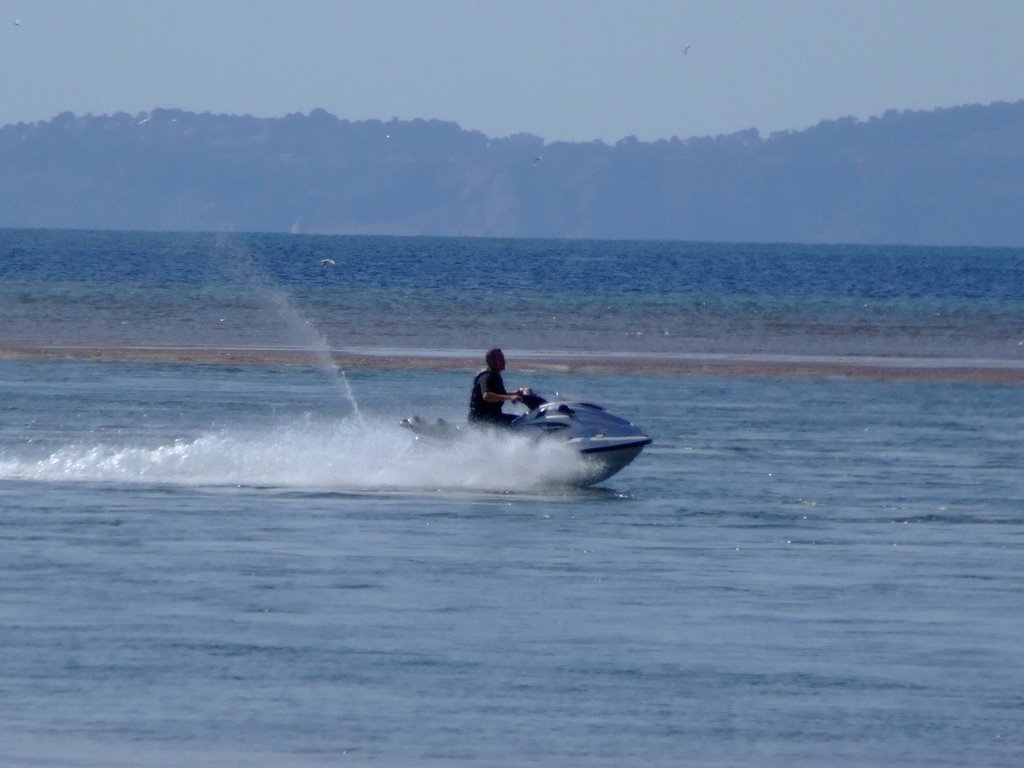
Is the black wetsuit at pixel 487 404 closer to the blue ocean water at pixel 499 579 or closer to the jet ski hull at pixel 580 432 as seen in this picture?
the jet ski hull at pixel 580 432

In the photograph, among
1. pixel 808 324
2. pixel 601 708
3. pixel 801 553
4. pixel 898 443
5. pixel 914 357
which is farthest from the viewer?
pixel 808 324

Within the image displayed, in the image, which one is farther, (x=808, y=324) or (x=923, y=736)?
(x=808, y=324)

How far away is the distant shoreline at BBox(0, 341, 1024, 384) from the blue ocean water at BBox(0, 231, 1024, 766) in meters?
3.13

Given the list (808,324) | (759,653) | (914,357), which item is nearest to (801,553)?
(759,653)

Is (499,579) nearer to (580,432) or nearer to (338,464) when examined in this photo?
(580,432)

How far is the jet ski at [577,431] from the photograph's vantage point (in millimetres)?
19266

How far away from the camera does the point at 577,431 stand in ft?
63.3

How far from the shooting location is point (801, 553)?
1570 cm

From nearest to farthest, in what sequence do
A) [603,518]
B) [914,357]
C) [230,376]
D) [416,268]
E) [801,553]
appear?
[801,553]
[603,518]
[230,376]
[914,357]
[416,268]

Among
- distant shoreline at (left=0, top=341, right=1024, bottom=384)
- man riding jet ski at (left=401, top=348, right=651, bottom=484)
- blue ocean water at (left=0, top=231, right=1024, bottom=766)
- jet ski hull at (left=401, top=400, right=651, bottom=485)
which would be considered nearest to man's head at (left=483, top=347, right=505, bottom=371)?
man riding jet ski at (left=401, top=348, right=651, bottom=484)

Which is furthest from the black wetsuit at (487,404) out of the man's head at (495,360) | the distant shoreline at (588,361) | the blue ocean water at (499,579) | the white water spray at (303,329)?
the distant shoreline at (588,361)

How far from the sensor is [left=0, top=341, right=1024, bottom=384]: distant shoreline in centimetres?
3672

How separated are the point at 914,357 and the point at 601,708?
32.9 m

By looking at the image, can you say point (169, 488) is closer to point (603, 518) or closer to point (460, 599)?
point (603, 518)
